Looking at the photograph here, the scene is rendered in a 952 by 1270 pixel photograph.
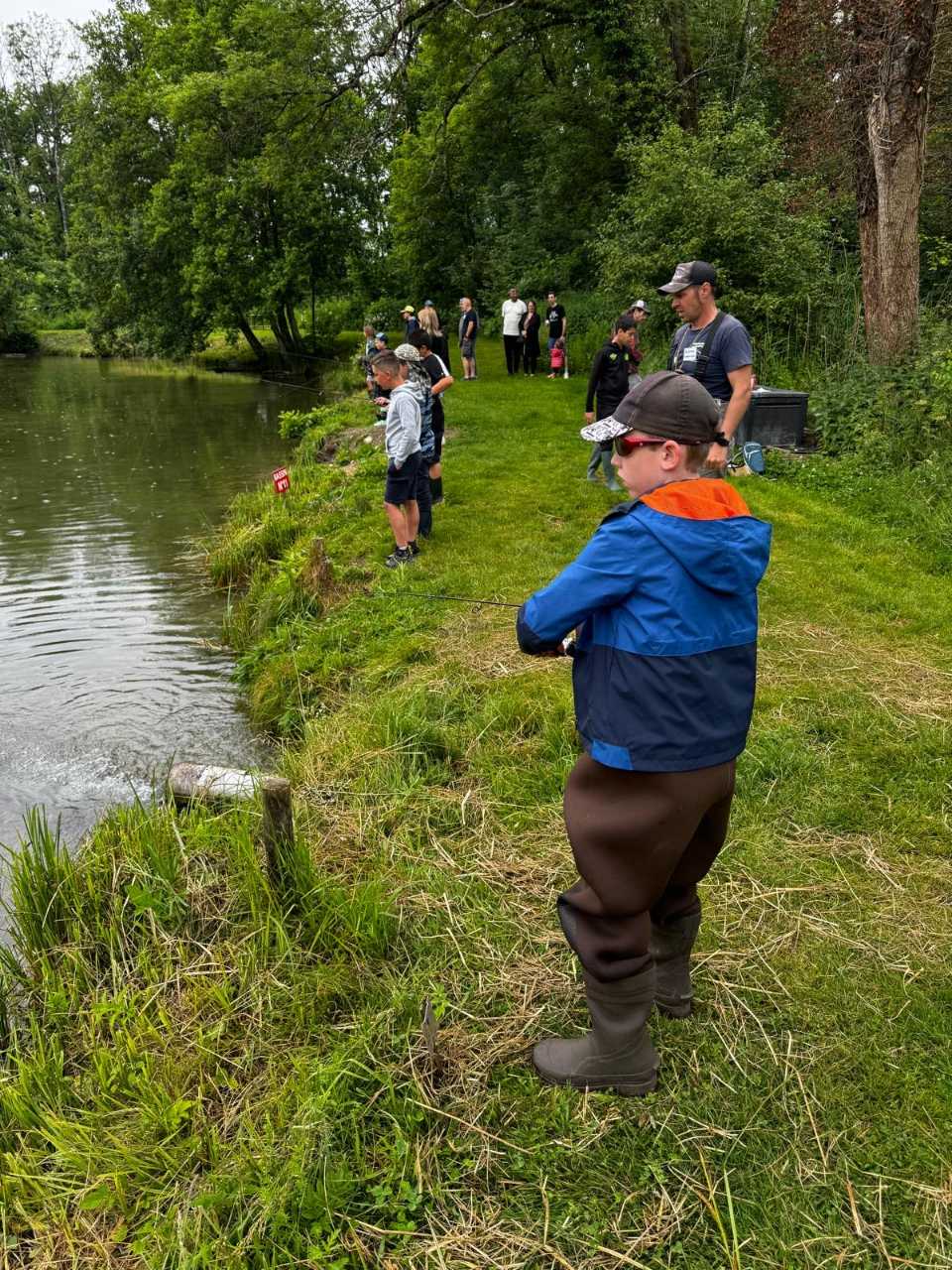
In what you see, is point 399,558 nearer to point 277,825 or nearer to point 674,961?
point 277,825

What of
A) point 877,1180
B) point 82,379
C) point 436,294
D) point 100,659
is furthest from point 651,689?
point 82,379

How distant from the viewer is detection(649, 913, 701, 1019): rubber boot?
2.82 meters

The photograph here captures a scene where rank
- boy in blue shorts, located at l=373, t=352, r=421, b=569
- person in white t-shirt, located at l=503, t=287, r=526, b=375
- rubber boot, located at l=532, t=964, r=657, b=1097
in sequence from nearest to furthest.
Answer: rubber boot, located at l=532, t=964, r=657, b=1097, boy in blue shorts, located at l=373, t=352, r=421, b=569, person in white t-shirt, located at l=503, t=287, r=526, b=375

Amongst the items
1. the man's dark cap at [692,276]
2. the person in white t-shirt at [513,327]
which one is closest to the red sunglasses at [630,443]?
the man's dark cap at [692,276]

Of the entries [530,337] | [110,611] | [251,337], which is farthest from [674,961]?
[251,337]

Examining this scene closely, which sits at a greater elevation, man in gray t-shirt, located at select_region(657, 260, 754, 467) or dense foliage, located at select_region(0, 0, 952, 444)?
dense foliage, located at select_region(0, 0, 952, 444)

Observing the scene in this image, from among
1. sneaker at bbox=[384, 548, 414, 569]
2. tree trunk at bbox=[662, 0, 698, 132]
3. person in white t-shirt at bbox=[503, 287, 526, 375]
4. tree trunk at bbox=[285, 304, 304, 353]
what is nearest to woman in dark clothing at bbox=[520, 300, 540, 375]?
person in white t-shirt at bbox=[503, 287, 526, 375]

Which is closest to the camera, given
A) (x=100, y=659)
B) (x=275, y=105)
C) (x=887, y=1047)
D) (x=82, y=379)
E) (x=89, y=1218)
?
(x=89, y=1218)

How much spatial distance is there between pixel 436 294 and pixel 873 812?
26.6 m

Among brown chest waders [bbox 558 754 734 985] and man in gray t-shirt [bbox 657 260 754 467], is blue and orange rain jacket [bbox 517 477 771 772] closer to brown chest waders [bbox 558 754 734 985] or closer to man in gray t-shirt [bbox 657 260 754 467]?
brown chest waders [bbox 558 754 734 985]

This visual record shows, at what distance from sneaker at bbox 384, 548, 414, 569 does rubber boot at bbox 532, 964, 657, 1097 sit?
536 cm

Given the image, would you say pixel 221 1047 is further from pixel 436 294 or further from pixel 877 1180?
pixel 436 294

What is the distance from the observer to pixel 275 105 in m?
19.7

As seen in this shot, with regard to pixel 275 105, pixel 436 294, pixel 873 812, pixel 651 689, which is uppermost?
pixel 275 105
